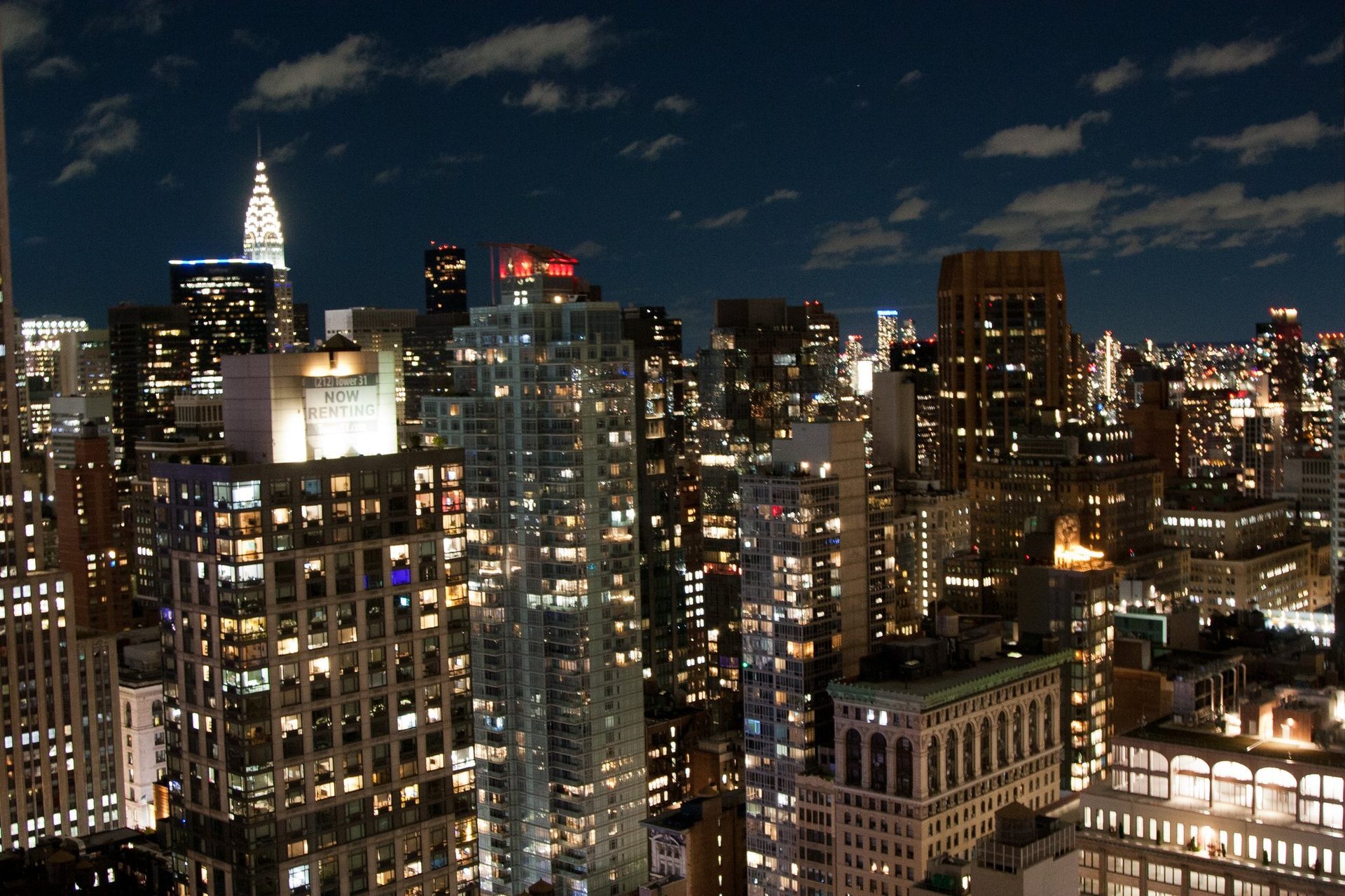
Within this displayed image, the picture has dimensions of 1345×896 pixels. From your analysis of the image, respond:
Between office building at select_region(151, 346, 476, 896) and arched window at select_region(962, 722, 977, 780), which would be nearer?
office building at select_region(151, 346, 476, 896)

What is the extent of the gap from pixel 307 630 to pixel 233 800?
27.9 feet

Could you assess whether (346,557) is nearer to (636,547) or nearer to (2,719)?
(636,547)

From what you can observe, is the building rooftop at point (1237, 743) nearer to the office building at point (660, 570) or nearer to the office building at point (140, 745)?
the office building at point (660, 570)

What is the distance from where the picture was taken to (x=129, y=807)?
167000 mm

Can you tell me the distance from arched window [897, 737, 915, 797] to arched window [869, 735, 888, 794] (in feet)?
3.93

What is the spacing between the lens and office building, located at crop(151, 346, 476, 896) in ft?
226

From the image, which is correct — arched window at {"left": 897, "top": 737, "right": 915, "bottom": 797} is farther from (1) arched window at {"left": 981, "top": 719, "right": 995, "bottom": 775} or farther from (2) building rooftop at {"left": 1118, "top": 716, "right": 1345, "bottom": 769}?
(2) building rooftop at {"left": 1118, "top": 716, "right": 1345, "bottom": 769}

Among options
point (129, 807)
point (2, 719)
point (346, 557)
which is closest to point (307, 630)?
point (346, 557)

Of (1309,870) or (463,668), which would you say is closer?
(463,668)

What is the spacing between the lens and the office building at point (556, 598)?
13488cm

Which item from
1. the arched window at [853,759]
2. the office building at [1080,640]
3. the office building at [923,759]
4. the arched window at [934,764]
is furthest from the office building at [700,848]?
the office building at [1080,640]

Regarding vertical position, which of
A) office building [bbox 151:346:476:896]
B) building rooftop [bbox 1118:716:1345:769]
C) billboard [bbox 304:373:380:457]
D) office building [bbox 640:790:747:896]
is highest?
billboard [bbox 304:373:380:457]

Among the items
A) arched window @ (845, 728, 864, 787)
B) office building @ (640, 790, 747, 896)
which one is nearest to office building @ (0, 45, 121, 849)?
office building @ (640, 790, 747, 896)

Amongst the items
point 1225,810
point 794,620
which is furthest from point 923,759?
point 1225,810
